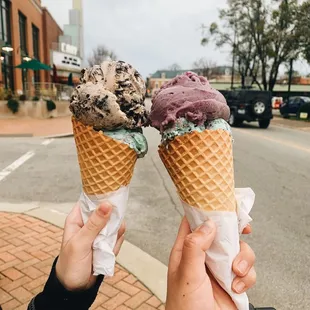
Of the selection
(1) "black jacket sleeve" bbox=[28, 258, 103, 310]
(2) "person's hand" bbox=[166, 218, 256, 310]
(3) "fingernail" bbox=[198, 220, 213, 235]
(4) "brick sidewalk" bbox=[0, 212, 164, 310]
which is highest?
(3) "fingernail" bbox=[198, 220, 213, 235]

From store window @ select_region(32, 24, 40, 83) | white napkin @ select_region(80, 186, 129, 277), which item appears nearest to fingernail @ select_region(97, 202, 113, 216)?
white napkin @ select_region(80, 186, 129, 277)

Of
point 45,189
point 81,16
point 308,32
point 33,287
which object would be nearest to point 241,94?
point 308,32

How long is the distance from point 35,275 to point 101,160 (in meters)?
2.20

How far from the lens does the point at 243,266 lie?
1521 millimetres

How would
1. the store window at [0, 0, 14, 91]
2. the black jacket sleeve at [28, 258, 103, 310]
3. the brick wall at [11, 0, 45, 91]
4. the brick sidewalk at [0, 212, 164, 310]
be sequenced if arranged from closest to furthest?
1. the black jacket sleeve at [28, 258, 103, 310]
2. the brick sidewalk at [0, 212, 164, 310]
3. the store window at [0, 0, 14, 91]
4. the brick wall at [11, 0, 45, 91]

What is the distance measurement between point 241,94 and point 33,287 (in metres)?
16.2

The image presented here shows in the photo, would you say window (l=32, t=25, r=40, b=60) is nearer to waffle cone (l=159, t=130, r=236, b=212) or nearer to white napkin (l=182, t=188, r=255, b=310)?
waffle cone (l=159, t=130, r=236, b=212)

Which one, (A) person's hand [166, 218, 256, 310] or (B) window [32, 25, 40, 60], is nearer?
(A) person's hand [166, 218, 256, 310]

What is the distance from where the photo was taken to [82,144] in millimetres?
1765

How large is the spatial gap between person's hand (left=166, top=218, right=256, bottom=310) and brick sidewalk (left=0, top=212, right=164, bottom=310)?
163 cm

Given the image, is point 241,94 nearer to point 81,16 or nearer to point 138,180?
point 138,180

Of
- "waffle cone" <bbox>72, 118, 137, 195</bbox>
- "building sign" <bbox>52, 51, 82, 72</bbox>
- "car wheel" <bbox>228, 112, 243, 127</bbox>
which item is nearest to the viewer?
"waffle cone" <bbox>72, 118, 137, 195</bbox>

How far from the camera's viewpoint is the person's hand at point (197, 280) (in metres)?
1.34

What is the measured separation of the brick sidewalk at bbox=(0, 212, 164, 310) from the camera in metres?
3.00
